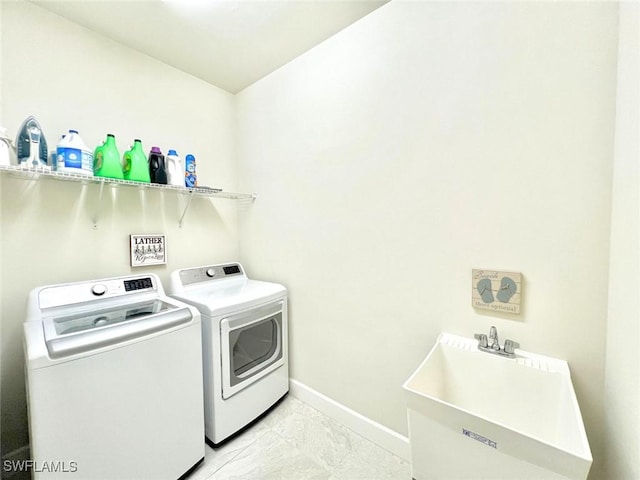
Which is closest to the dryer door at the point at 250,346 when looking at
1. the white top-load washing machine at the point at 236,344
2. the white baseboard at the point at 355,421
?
the white top-load washing machine at the point at 236,344

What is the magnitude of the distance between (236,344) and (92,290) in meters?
0.87

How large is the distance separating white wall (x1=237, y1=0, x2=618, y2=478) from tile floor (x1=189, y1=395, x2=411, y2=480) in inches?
7.5

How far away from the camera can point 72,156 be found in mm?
1355

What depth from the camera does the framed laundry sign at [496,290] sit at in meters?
1.09

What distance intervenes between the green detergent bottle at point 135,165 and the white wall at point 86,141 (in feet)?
0.61

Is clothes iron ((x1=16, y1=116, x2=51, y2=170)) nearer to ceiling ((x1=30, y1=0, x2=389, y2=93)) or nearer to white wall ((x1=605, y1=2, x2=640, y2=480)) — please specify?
ceiling ((x1=30, y1=0, x2=389, y2=93))

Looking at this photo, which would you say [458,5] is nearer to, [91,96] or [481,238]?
[481,238]

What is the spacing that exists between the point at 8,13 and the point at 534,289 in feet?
9.67

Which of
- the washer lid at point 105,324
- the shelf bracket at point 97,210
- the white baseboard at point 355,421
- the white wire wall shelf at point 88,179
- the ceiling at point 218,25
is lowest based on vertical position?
the white baseboard at point 355,421

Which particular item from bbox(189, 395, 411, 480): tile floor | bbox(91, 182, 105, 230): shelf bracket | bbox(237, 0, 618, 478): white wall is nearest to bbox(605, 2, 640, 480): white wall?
bbox(237, 0, 618, 478): white wall

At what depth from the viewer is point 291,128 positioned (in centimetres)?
192

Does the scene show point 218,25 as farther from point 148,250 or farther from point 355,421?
point 355,421

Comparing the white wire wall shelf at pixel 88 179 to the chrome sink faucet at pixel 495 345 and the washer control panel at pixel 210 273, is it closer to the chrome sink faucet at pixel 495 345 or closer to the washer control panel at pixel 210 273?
the washer control panel at pixel 210 273

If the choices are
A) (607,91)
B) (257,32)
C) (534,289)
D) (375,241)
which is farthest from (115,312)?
(607,91)
